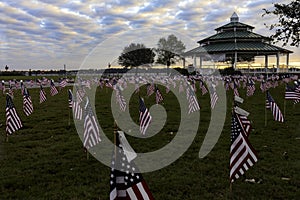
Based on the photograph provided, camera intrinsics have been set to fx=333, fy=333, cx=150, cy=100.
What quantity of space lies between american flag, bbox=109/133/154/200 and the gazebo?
57997mm

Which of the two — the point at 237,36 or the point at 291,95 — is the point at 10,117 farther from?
the point at 237,36

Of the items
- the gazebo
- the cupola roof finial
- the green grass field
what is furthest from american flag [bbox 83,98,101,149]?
the cupola roof finial

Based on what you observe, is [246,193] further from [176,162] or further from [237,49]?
[237,49]

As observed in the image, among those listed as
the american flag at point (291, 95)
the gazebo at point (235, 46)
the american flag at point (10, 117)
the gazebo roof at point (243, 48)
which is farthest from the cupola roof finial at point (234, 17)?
the american flag at point (10, 117)

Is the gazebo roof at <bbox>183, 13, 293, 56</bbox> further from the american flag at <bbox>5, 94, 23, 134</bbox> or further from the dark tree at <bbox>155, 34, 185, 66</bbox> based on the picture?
the american flag at <bbox>5, 94, 23, 134</bbox>

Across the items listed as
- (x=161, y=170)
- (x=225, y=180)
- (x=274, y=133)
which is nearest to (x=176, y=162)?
(x=161, y=170)

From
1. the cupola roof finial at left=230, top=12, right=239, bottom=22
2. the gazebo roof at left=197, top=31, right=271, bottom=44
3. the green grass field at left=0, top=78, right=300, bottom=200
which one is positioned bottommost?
the green grass field at left=0, top=78, right=300, bottom=200

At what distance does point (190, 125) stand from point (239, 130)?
6685mm

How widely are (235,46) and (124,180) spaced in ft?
203

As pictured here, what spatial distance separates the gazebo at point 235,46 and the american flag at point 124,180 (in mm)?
57997

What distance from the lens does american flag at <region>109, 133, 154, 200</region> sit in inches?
141

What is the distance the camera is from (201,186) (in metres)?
6.09

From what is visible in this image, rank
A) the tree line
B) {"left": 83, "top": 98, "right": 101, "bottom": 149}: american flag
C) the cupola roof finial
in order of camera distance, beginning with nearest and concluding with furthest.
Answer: {"left": 83, "top": 98, "right": 101, "bottom": 149}: american flag < the tree line < the cupola roof finial

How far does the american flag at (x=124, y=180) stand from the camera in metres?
3.58
